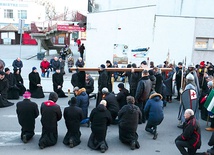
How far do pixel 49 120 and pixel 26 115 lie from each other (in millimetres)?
792

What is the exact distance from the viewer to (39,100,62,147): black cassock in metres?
7.30

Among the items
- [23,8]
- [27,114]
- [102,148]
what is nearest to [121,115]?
[102,148]

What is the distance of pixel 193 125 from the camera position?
6344 millimetres

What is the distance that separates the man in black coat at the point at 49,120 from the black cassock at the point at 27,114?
442 mm

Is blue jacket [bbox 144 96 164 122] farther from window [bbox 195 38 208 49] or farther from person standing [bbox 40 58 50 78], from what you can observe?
window [bbox 195 38 208 49]

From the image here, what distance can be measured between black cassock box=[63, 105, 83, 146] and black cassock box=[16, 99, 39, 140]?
986 mm

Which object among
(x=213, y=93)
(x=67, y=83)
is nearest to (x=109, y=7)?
(x=67, y=83)

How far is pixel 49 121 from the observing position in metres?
7.33

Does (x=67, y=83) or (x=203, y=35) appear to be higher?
(x=203, y=35)

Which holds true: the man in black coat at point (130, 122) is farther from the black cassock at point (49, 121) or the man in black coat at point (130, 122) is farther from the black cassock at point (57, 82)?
the black cassock at point (57, 82)

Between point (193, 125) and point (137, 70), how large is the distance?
463 centimetres

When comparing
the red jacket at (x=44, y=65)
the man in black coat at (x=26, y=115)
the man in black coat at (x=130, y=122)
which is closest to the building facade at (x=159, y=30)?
the red jacket at (x=44, y=65)

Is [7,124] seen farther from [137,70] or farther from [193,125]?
[193,125]

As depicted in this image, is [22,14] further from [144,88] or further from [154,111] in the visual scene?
[154,111]
